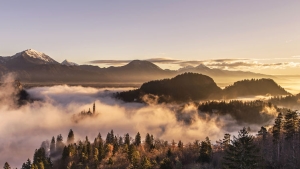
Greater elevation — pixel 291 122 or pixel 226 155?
pixel 226 155

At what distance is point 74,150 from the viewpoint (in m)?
192

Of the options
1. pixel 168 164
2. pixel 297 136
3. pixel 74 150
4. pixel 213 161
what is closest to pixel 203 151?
pixel 213 161

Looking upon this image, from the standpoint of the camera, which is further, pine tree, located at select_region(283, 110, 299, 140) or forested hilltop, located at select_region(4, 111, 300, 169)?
pine tree, located at select_region(283, 110, 299, 140)

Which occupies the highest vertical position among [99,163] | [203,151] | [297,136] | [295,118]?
[295,118]

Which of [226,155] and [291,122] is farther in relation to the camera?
[291,122]

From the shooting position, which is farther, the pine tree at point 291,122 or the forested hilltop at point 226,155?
the pine tree at point 291,122

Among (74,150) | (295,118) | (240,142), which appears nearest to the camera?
(240,142)

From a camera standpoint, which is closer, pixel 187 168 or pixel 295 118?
pixel 295 118

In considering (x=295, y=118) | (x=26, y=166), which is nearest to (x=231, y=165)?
(x=295, y=118)

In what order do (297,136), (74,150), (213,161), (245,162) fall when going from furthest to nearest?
(74,150) < (213,161) < (297,136) < (245,162)

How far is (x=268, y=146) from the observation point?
13475 cm

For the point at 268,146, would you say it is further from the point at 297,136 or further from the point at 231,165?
the point at 231,165

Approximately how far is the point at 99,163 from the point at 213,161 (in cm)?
6783

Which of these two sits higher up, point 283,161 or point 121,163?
point 283,161
